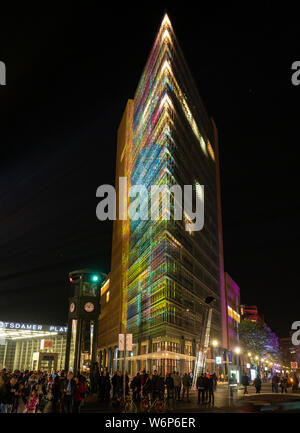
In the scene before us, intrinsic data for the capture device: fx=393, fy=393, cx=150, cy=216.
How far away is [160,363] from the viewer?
4881 centimetres

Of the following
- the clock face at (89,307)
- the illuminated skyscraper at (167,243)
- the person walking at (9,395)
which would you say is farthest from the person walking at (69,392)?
the illuminated skyscraper at (167,243)

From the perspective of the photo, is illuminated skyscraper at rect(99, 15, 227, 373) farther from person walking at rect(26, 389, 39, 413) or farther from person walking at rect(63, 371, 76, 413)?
person walking at rect(63, 371, 76, 413)

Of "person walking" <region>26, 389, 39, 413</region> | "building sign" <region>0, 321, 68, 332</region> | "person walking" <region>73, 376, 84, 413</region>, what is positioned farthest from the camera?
"building sign" <region>0, 321, 68, 332</region>

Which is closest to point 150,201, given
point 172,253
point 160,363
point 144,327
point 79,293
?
point 172,253

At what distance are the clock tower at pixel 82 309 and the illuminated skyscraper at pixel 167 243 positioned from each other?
1404cm

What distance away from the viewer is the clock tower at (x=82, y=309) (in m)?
32.3

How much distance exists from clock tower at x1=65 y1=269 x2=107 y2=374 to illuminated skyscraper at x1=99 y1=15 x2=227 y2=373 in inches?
553

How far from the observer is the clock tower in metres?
32.3

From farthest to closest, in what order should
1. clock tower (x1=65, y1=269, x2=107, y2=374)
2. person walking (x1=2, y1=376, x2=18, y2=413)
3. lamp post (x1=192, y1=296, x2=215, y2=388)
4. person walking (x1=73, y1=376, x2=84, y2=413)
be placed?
lamp post (x1=192, y1=296, x2=215, y2=388)
clock tower (x1=65, y1=269, x2=107, y2=374)
person walking (x1=73, y1=376, x2=84, y2=413)
person walking (x1=2, y1=376, x2=18, y2=413)

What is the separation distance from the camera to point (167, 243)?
170 ft

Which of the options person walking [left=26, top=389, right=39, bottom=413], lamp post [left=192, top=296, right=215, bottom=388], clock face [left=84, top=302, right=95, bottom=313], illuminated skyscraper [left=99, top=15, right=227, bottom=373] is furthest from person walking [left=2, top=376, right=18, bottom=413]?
illuminated skyscraper [left=99, top=15, right=227, bottom=373]

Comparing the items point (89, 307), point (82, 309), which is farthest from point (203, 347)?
point (82, 309)

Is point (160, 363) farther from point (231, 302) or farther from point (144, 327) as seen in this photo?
point (231, 302)
